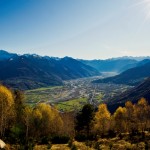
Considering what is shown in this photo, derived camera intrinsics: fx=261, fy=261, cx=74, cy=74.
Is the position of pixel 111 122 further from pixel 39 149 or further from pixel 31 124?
pixel 39 149

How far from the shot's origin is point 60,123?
128375mm

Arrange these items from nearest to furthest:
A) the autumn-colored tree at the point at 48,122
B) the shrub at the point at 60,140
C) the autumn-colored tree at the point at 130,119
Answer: the shrub at the point at 60,140 → the autumn-colored tree at the point at 130,119 → the autumn-colored tree at the point at 48,122

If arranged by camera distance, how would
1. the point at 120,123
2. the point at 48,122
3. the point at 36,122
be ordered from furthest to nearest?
1. the point at 48,122
2. the point at 120,123
3. the point at 36,122

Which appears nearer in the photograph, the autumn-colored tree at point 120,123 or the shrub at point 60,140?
the shrub at point 60,140

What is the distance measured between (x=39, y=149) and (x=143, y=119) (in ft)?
219

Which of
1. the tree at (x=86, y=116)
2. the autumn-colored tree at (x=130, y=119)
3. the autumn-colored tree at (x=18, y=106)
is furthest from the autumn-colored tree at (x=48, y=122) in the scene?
the autumn-colored tree at (x=130, y=119)

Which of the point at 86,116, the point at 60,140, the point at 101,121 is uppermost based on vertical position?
the point at 86,116

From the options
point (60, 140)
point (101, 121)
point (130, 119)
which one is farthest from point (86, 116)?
point (60, 140)

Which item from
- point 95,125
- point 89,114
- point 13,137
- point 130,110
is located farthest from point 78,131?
point 13,137

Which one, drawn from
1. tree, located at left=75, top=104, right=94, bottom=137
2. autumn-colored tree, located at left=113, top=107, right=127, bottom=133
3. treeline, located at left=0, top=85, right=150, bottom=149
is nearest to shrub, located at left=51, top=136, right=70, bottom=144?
treeline, located at left=0, top=85, right=150, bottom=149

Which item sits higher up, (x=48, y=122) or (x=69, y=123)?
(x=48, y=122)

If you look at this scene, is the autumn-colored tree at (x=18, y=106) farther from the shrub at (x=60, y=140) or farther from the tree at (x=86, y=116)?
the shrub at (x=60, y=140)

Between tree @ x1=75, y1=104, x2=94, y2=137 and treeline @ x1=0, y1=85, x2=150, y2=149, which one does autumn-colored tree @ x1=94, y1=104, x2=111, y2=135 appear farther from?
tree @ x1=75, y1=104, x2=94, y2=137

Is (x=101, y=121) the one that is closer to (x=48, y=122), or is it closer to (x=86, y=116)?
(x=86, y=116)
